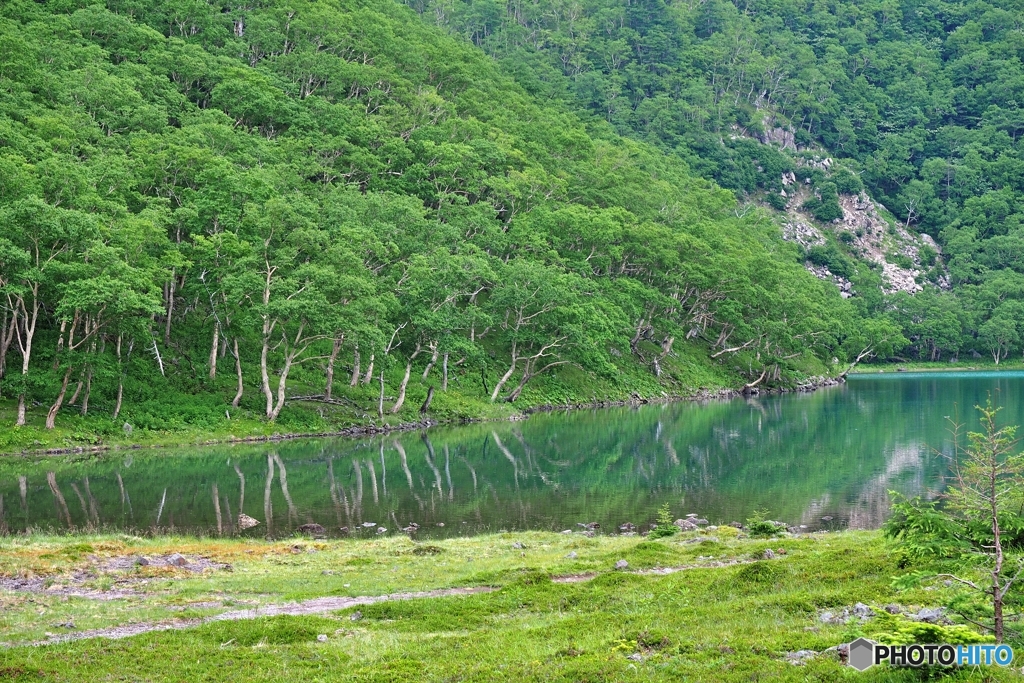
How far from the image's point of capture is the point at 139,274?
51.2 metres

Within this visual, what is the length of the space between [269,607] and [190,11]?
4366 inches

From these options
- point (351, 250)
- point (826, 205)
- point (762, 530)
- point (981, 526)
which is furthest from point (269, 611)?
point (826, 205)

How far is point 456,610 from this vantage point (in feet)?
58.6

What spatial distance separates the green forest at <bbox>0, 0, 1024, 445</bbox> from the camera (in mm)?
54469

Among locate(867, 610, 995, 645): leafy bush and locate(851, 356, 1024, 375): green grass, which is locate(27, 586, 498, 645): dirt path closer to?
Answer: locate(867, 610, 995, 645): leafy bush

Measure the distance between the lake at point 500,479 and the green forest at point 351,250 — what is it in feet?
27.9

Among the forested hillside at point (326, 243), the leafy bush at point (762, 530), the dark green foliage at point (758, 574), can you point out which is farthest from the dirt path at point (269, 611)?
the forested hillside at point (326, 243)

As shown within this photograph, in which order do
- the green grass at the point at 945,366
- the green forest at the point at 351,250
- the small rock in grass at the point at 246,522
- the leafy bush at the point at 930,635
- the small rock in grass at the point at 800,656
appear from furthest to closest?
the green grass at the point at 945,366, the green forest at the point at 351,250, the small rock in grass at the point at 246,522, the small rock in grass at the point at 800,656, the leafy bush at the point at 930,635

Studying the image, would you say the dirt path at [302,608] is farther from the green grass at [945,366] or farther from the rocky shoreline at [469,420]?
the green grass at [945,366]

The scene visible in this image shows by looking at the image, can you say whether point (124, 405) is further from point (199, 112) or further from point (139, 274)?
point (199, 112)

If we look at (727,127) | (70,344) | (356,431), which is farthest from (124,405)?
(727,127)

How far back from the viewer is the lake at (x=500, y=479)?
116 feet

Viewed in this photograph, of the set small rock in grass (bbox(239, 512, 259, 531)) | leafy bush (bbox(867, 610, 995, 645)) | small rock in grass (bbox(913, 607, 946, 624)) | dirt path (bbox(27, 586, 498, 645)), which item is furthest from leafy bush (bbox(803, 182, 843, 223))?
leafy bush (bbox(867, 610, 995, 645))

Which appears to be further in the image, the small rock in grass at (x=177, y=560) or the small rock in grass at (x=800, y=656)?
the small rock in grass at (x=177, y=560)
